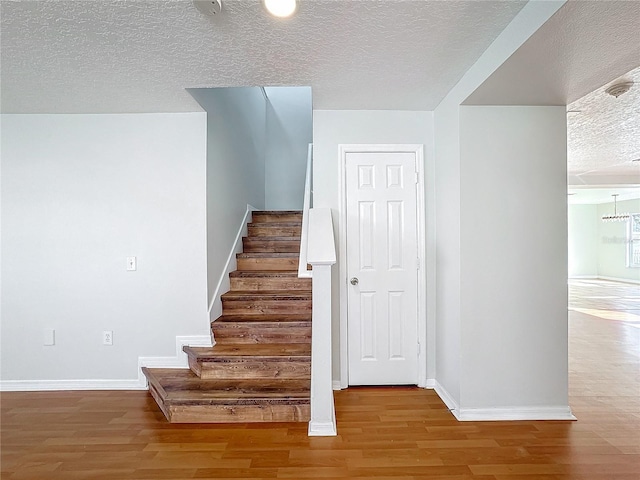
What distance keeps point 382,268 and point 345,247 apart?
362mm

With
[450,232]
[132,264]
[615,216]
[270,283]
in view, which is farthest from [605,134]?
[615,216]

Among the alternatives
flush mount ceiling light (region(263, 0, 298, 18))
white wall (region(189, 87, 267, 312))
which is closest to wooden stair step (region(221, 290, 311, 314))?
white wall (region(189, 87, 267, 312))

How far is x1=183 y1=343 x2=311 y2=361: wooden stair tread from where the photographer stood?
266 centimetres

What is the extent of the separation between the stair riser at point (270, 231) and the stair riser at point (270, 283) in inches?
32.9

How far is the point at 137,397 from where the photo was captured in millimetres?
2771

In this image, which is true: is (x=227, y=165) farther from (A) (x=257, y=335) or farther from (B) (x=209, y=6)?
(B) (x=209, y=6)

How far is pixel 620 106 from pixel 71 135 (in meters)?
4.64

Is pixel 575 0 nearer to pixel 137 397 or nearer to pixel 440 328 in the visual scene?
pixel 440 328

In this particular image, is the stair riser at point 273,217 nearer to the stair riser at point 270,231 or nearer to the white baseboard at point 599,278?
the stair riser at point 270,231

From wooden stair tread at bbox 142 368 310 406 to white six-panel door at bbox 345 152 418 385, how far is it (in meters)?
0.65

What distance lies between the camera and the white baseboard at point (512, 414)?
7.86 feet

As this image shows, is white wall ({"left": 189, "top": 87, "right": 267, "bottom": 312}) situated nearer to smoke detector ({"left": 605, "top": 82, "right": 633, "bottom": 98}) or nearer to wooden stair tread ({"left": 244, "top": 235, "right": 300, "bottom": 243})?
wooden stair tread ({"left": 244, "top": 235, "right": 300, "bottom": 243})

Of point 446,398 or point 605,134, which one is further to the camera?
point 605,134

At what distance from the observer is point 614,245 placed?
1016cm
